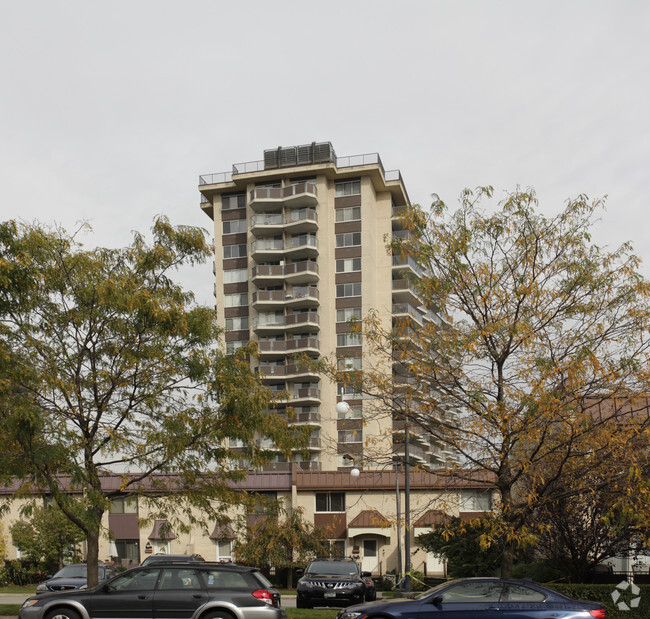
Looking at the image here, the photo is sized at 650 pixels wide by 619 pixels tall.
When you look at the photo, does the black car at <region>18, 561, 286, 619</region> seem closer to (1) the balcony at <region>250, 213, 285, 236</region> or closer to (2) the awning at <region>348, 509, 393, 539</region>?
(2) the awning at <region>348, 509, 393, 539</region>

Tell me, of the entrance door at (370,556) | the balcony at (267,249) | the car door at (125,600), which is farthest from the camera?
the balcony at (267,249)

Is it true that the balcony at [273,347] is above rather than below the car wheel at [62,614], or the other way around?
above

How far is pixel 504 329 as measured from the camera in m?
15.2

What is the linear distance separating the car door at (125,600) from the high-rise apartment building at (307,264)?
49462 mm

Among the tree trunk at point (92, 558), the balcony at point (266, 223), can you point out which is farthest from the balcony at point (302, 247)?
the tree trunk at point (92, 558)

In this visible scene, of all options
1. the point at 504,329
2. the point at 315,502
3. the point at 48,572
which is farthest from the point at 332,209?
the point at 504,329

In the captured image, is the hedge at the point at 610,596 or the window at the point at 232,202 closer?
the hedge at the point at 610,596

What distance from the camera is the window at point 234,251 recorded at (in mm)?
68438

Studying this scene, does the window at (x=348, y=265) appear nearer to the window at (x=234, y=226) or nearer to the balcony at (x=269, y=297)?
the balcony at (x=269, y=297)

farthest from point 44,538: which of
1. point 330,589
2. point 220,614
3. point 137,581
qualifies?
point 220,614

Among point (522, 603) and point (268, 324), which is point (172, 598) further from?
point (268, 324)

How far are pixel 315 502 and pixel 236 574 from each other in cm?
3728

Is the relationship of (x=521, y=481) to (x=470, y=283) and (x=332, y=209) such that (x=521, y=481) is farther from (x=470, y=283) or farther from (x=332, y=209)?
(x=332, y=209)

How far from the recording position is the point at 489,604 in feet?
41.8
